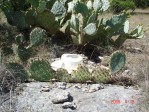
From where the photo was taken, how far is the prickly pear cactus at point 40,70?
5910 mm

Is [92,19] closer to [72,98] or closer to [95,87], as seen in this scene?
[95,87]

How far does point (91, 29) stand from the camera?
23.8ft

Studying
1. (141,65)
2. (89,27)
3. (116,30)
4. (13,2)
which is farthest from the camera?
(13,2)

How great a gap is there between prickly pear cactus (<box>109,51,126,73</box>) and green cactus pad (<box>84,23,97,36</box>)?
125 centimetres

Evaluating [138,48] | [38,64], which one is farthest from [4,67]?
[138,48]

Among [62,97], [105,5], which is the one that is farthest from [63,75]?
[105,5]

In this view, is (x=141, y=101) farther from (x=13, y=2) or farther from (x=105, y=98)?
(x=13, y=2)

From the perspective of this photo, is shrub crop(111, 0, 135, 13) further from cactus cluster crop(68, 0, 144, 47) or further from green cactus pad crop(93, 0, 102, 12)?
green cactus pad crop(93, 0, 102, 12)

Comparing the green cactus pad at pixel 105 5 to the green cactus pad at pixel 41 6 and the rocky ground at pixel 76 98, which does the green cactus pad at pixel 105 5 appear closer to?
the green cactus pad at pixel 41 6

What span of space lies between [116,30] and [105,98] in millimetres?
2648

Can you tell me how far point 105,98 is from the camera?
17.7 ft

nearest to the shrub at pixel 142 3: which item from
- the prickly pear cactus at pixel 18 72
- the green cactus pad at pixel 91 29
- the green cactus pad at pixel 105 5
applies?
the green cactus pad at pixel 105 5

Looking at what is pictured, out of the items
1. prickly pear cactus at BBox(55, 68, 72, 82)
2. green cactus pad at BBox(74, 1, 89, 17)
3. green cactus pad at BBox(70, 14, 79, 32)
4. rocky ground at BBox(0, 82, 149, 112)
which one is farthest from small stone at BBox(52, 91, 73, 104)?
green cactus pad at BBox(74, 1, 89, 17)

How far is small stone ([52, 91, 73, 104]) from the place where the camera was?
5.19m
